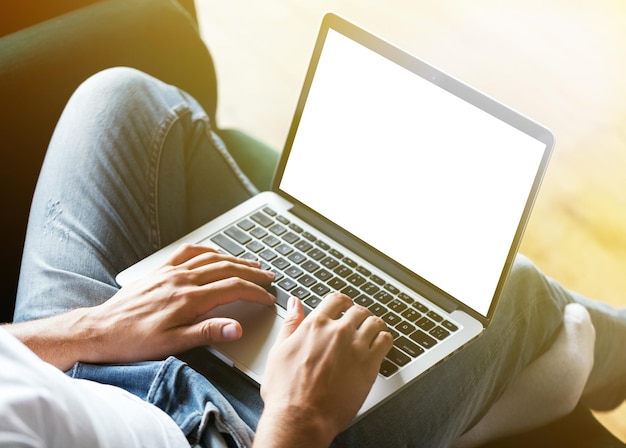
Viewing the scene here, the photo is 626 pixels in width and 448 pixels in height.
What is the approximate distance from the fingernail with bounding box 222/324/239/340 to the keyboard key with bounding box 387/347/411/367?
200 millimetres

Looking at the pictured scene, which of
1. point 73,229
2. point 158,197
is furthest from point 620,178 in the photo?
point 73,229

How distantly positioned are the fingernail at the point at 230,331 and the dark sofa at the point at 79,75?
1.60ft

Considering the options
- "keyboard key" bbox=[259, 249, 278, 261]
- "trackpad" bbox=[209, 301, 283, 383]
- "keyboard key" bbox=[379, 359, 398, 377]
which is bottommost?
"trackpad" bbox=[209, 301, 283, 383]

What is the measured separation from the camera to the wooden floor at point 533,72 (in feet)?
5.87

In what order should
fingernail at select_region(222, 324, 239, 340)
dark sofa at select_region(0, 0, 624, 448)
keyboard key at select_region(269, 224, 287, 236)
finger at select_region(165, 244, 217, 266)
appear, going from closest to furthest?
fingernail at select_region(222, 324, 239, 340) → finger at select_region(165, 244, 217, 266) → keyboard key at select_region(269, 224, 287, 236) → dark sofa at select_region(0, 0, 624, 448)

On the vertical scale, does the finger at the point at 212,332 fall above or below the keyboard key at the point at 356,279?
below

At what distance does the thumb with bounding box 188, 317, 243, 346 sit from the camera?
90cm

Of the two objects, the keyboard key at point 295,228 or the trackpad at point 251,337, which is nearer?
the trackpad at point 251,337

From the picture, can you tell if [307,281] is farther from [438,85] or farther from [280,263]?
[438,85]

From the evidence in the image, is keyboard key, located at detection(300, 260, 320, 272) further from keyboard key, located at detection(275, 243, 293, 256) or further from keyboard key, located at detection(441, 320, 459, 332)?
keyboard key, located at detection(441, 320, 459, 332)

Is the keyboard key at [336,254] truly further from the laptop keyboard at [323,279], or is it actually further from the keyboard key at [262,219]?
the keyboard key at [262,219]

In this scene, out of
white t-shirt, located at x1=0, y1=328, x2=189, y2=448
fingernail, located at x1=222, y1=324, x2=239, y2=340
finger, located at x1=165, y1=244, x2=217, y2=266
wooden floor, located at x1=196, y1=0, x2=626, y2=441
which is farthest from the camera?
wooden floor, located at x1=196, y1=0, x2=626, y2=441

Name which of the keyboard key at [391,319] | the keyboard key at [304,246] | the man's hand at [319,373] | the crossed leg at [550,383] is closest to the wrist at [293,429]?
the man's hand at [319,373]

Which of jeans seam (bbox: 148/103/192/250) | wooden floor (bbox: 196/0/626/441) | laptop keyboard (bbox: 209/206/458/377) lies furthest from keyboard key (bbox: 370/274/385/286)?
wooden floor (bbox: 196/0/626/441)
